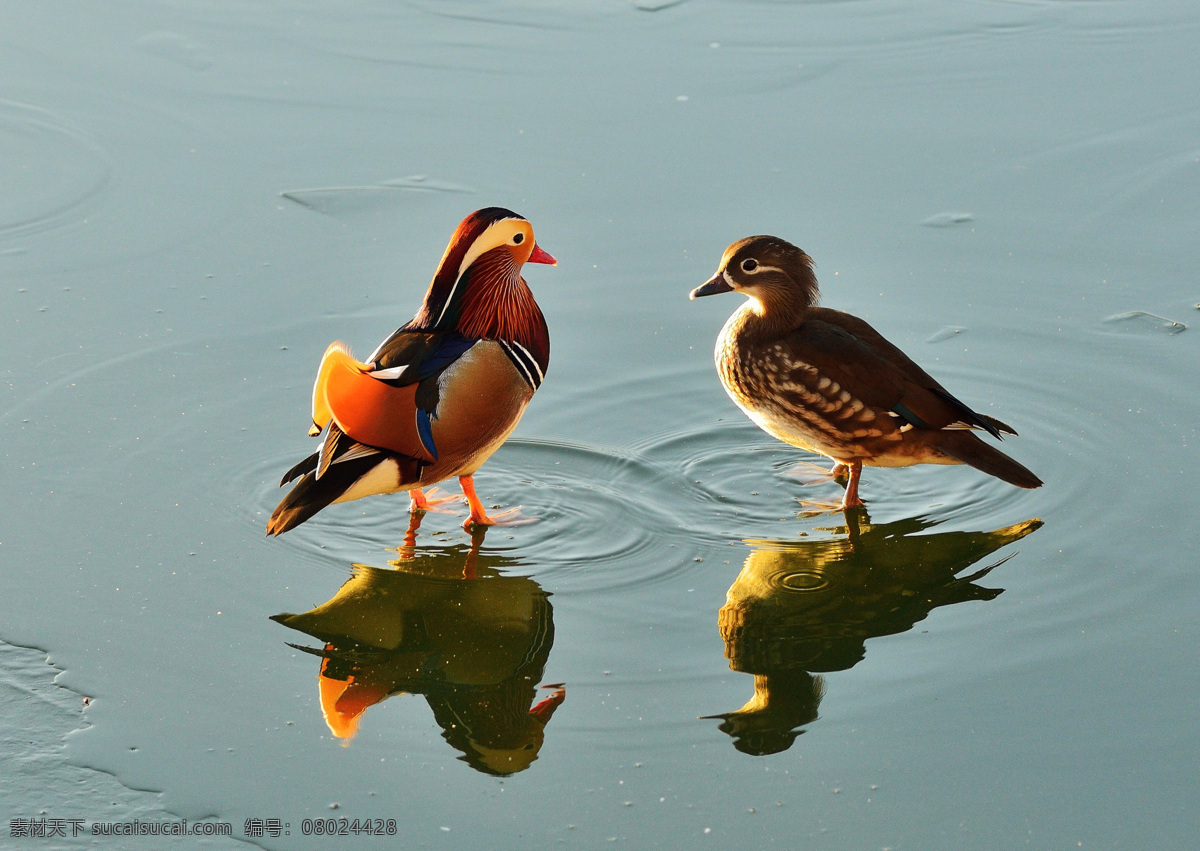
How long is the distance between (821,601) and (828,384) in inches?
34.4

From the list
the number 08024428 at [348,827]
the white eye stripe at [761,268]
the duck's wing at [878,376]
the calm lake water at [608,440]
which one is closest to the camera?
the number 08024428 at [348,827]

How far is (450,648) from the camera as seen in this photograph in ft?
12.8

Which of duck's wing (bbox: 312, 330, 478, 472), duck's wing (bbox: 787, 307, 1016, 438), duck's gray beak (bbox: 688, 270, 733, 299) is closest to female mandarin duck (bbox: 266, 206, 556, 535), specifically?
duck's wing (bbox: 312, 330, 478, 472)

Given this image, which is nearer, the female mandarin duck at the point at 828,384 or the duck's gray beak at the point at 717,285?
the female mandarin duck at the point at 828,384

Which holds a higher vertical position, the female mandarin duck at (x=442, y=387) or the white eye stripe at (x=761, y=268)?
the white eye stripe at (x=761, y=268)

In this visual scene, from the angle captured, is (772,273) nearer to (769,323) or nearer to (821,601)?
(769,323)

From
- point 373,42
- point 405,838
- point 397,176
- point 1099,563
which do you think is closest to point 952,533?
point 1099,563

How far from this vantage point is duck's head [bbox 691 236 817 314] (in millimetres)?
4922

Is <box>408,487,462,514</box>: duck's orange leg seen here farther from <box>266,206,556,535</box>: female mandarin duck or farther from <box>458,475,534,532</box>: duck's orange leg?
Result: <box>458,475,534,532</box>: duck's orange leg

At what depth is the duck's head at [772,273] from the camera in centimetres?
492

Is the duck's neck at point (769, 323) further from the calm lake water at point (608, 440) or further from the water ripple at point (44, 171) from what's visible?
the water ripple at point (44, 171)

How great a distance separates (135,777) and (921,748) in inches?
73.4

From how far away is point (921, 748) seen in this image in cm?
347

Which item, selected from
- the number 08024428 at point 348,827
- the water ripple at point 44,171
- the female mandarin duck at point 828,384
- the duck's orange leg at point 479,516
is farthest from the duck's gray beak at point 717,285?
the water ripple at point 44,171
